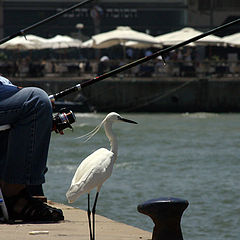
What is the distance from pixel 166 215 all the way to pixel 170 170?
1289 centimetres

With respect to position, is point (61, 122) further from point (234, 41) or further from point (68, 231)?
point (234, 41)

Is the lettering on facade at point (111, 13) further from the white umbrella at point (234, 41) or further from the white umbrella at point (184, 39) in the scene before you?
the white umbrella at point (234, 41)

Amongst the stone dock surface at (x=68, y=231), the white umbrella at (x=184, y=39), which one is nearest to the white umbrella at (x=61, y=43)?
the white umbrella at (x=184, y=39)

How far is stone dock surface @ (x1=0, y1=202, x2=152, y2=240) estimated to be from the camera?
5.31 meters

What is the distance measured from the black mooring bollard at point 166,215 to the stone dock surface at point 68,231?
1.08 ft

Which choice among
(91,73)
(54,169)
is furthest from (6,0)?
(54,169)

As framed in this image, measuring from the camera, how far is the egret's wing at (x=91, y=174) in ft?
18.3

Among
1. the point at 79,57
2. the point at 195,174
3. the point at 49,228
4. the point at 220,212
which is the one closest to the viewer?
the point at 49,228

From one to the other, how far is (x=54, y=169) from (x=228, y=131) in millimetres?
9604

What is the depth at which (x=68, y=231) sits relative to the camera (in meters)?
5.53

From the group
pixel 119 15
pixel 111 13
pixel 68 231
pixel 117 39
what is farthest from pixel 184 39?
pixel 68 231

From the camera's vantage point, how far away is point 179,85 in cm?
3491

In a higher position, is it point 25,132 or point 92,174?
point 25,132

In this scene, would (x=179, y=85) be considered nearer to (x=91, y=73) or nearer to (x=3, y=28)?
(x=91, y=73)
